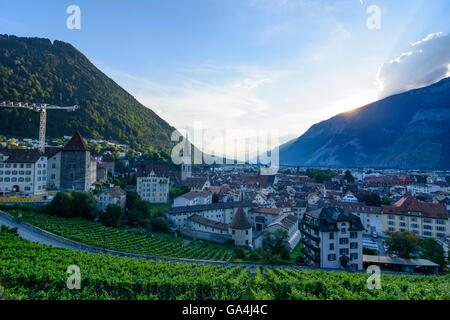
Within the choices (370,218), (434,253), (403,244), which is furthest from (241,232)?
(370,218)

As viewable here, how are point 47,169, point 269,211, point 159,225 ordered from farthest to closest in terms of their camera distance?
1. point 269,211
2. point 47,169
3. point 159,225

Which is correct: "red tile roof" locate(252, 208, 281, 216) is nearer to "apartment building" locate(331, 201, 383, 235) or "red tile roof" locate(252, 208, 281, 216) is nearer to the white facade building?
"apartment building" locate(331, 201, 383, 235)

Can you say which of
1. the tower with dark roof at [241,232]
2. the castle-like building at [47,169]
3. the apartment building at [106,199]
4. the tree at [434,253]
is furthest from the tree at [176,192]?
the tree at [434,253]

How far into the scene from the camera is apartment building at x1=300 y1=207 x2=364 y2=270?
35.6 m

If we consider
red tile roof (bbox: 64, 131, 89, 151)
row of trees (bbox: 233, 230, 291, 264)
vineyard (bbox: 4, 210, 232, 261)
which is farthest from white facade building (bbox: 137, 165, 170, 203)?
row of trees (bbox: 233, 230, 291, 264)

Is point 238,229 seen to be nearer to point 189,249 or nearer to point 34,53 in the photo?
point 189,249

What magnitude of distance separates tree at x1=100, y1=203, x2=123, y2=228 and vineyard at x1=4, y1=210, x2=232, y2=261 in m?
2.43

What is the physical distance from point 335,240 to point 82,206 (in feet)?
149

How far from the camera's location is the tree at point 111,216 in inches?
1809

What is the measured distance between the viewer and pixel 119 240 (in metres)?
38.1

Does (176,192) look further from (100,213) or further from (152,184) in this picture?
(100,213)

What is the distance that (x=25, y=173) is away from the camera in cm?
4897

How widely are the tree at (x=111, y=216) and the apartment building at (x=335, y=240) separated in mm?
36849
